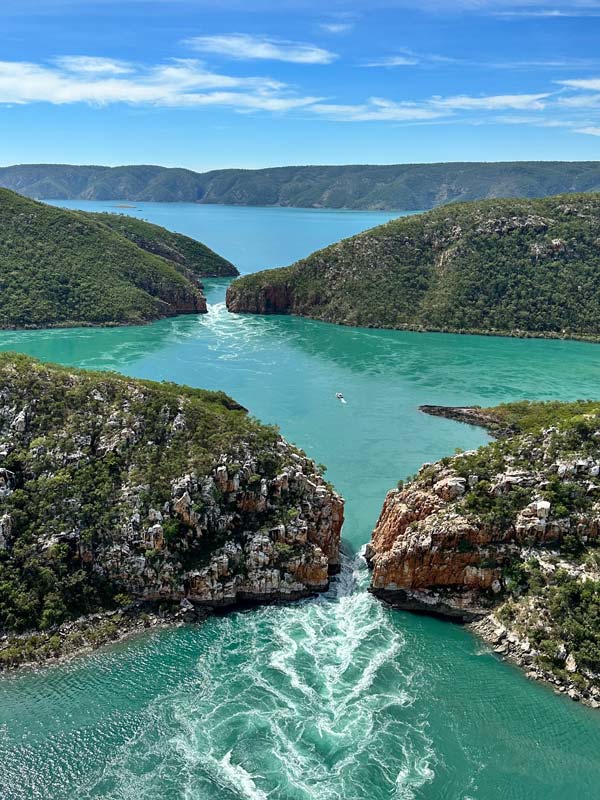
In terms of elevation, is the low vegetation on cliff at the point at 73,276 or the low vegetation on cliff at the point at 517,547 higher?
the low vegetation on cliff at the point at 73,276

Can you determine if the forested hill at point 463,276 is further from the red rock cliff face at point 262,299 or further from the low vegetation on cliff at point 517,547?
the low vegetation on cliff at point 517,547

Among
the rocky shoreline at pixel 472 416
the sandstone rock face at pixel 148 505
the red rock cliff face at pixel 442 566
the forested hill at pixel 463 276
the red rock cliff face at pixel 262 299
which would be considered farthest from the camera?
the red rock cliff face at pixel 262 299

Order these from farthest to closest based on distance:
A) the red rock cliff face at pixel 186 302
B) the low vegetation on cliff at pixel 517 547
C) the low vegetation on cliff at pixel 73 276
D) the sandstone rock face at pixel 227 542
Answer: the red rock cliff face at pixel 186 302 → the low vegetation on cliff at pixel 73 276 → the sandstone rock face at pixel 227 542 → the low vegetation on cliff at pixel 517 547

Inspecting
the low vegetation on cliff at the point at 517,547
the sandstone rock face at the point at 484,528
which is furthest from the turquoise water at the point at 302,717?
the sandstone rock face at the point at 484,528

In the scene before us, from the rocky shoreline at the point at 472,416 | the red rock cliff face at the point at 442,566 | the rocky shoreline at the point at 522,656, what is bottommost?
the rocky shoreline at the point at 522,656

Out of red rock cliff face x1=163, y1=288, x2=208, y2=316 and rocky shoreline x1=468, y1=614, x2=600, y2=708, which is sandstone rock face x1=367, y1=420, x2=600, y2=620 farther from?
red rock cliff face x1=163, y1=288, x2=208, y2=316

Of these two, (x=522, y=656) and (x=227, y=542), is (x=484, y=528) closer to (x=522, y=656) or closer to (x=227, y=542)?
(x=522, y=656)

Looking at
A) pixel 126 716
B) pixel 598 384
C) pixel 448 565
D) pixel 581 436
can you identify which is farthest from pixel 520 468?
pixel 598 384

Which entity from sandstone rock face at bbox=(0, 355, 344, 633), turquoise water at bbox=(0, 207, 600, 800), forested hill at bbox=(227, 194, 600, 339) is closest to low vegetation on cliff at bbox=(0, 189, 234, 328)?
forested hill at bbox=(227, 194, 600, 339)
